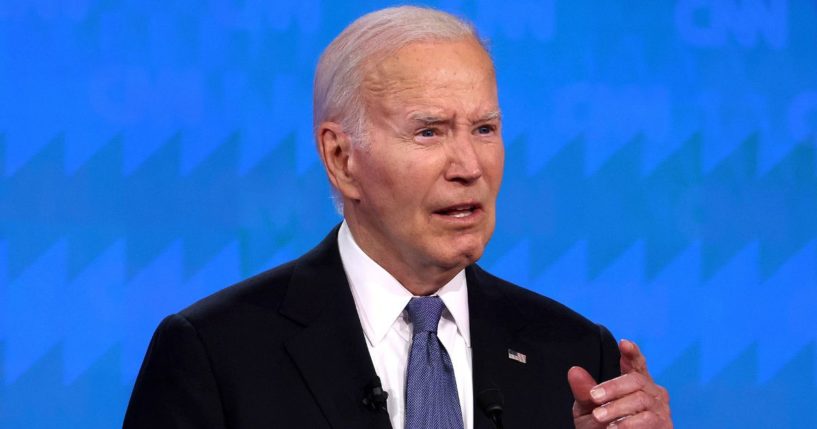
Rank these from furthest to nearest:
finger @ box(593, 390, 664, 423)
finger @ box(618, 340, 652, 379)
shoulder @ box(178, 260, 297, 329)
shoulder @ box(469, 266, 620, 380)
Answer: shoulder @ box(469, 266, 620, 380) < shoulder @ box(178, 260, 297, 329) < finger @ box(618, 340, 652, 379) < finger @ box(593, 390, 664, 423)

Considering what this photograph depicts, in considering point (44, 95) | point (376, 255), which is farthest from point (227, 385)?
point (44, 95)

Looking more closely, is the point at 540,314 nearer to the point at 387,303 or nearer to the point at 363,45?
the point at 387,303

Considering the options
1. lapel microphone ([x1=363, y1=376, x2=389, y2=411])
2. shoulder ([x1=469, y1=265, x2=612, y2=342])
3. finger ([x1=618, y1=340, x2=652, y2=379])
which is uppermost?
shoulder ([x1=469, y1=265, x2=612, y2=342])

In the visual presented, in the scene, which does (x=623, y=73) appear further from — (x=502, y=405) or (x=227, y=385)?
(x=227, y=385)

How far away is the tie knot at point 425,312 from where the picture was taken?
250 cm

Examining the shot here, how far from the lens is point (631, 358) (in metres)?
2.29

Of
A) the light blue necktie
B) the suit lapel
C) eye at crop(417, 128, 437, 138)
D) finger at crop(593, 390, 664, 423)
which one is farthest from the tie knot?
finger at crop(593, 390, 664, 423)

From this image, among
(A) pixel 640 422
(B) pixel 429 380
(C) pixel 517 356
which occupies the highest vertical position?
(C) pixel 517 356

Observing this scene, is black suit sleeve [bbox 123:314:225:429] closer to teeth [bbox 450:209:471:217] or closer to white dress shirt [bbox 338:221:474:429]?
white dress shirt [bbox 338:221:474:429]

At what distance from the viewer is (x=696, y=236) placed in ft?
12.4

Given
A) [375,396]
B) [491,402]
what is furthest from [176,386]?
[491,402]

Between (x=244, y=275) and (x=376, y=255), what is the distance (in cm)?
99

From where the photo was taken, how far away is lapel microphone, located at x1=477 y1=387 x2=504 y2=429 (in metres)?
2.42

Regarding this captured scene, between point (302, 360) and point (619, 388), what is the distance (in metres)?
0.63
